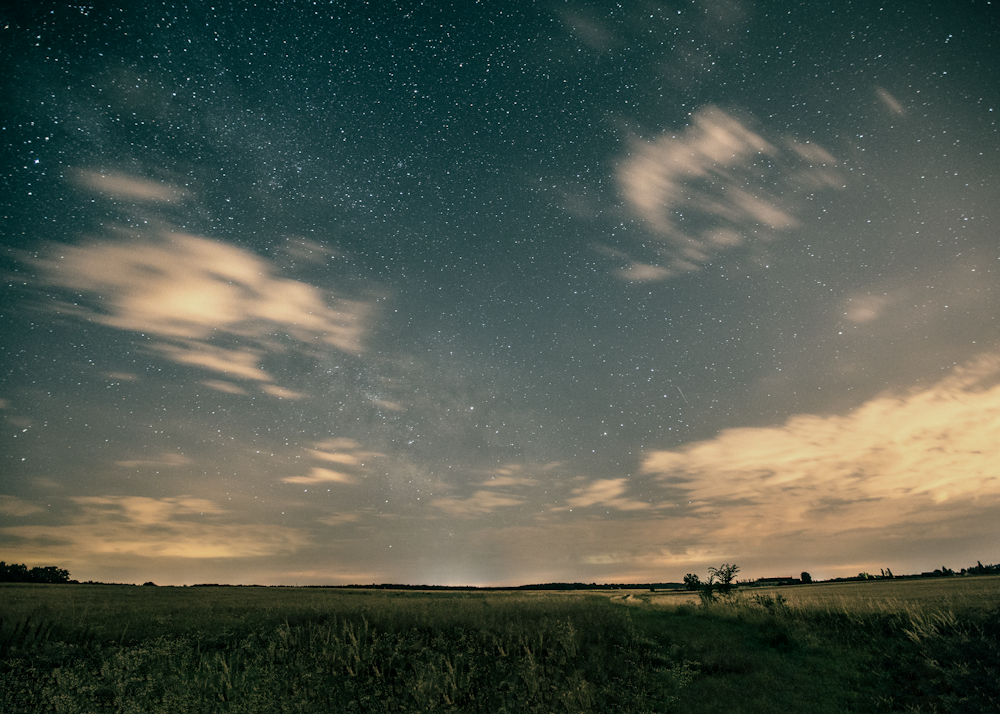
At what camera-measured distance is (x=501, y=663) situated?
13.8 metres

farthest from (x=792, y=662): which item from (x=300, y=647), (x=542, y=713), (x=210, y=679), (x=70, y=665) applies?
(x=70, y=665)

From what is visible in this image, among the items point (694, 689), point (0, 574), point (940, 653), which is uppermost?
point (940, 653)

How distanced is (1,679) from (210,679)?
5136 millimetres

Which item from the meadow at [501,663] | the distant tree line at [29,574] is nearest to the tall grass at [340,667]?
the meadow at [501,663]

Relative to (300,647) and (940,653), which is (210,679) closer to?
(300,647)

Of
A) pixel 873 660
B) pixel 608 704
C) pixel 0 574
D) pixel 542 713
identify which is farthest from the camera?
pixel 0 574

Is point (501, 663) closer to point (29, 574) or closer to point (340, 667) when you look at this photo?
point (340, 667)

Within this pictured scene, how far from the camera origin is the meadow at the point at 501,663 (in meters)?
11.6

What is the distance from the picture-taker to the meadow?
38.2ft

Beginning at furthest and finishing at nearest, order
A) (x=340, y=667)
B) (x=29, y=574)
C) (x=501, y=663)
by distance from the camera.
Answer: (x=29, y=574) < (x=501, y=663) < (x=340, y=667)

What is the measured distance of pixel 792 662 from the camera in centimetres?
1522

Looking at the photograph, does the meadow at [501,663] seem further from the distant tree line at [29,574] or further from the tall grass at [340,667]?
the distant tree line at [29,574]

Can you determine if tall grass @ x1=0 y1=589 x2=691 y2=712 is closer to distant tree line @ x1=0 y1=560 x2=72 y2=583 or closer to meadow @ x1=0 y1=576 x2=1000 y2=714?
meadow @ x1=0 y1=576 x2=1000 y2=714

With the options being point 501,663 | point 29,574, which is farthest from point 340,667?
point 29,574
